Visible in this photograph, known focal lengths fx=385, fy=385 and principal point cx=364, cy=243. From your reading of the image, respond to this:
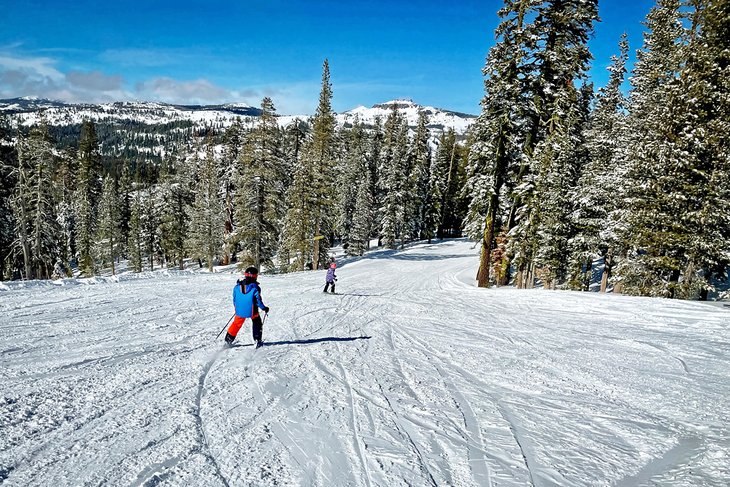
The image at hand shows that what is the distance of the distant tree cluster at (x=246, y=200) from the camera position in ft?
106

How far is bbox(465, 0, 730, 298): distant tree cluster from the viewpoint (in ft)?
55.0

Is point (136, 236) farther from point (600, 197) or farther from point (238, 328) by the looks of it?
point (600, 197)

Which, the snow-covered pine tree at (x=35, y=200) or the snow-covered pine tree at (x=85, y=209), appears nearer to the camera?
the snow-covered pine tree at (x=35, y=200)

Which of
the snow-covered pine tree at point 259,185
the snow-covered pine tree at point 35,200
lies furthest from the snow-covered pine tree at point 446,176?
the snow-covered pine tree at point 35,200

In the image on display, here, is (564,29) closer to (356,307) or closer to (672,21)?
(672,21)

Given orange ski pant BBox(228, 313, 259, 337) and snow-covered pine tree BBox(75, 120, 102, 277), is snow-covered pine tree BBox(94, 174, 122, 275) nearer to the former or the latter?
snow-covered pine tree BBox(75, 120, 102, 277)

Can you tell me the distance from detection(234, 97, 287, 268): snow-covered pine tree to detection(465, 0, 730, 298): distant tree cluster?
57.0ft

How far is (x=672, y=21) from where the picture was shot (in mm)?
22406

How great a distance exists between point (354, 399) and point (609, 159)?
903 inches

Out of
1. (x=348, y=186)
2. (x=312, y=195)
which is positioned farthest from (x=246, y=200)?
(x=348, y=186)

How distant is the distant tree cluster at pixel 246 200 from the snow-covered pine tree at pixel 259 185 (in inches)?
3.5

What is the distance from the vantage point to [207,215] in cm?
4488

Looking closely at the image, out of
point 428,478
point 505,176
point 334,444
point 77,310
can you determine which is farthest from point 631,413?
point 505,176

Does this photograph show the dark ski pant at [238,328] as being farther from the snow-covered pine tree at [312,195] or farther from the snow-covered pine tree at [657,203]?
the snow-covered pine tree at [312,195]
